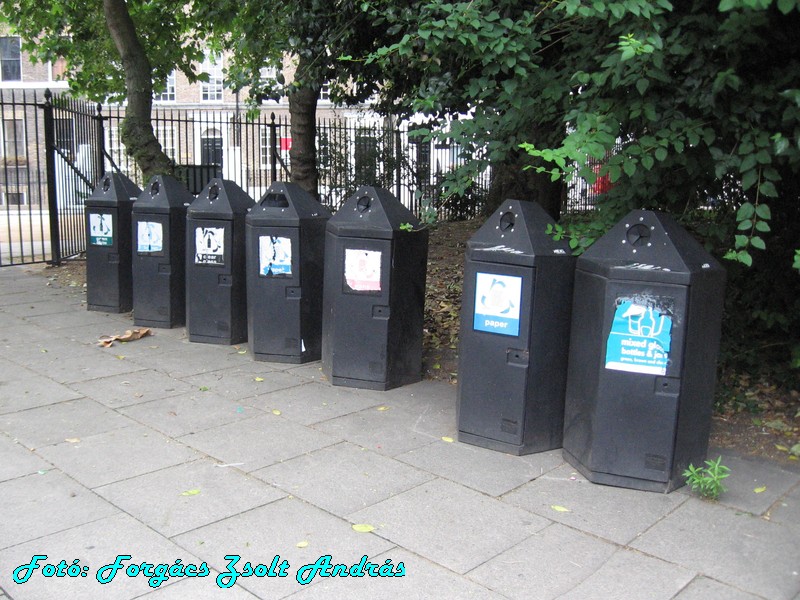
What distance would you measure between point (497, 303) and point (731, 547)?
1.93 metres

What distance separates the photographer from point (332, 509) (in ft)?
13.7

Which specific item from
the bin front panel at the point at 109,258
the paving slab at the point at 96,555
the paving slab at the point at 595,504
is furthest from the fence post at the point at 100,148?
the paving slab at the point at 595,504

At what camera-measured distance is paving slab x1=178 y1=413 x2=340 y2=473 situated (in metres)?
4.89

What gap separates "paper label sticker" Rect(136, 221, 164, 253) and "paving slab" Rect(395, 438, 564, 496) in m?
4.26

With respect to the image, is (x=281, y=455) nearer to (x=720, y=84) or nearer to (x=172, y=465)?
(x=172, y=465)

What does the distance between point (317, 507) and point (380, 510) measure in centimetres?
34

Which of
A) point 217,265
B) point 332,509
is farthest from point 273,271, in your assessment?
point 332,509

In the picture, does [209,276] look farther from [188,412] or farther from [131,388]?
[188,412]

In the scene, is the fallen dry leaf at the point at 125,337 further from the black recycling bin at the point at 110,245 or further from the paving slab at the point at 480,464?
the paving slab at the point at 480,464

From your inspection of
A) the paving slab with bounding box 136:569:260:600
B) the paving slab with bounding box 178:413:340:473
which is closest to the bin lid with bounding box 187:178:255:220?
the paving slab with bounding box 178:413:340:473

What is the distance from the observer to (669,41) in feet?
15.1

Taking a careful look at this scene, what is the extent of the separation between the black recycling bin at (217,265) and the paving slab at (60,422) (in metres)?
1.90

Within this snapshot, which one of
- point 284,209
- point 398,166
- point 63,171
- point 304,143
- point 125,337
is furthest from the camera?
point 398,166

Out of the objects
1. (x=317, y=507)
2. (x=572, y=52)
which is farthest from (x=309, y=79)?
(x=317, y=507)
